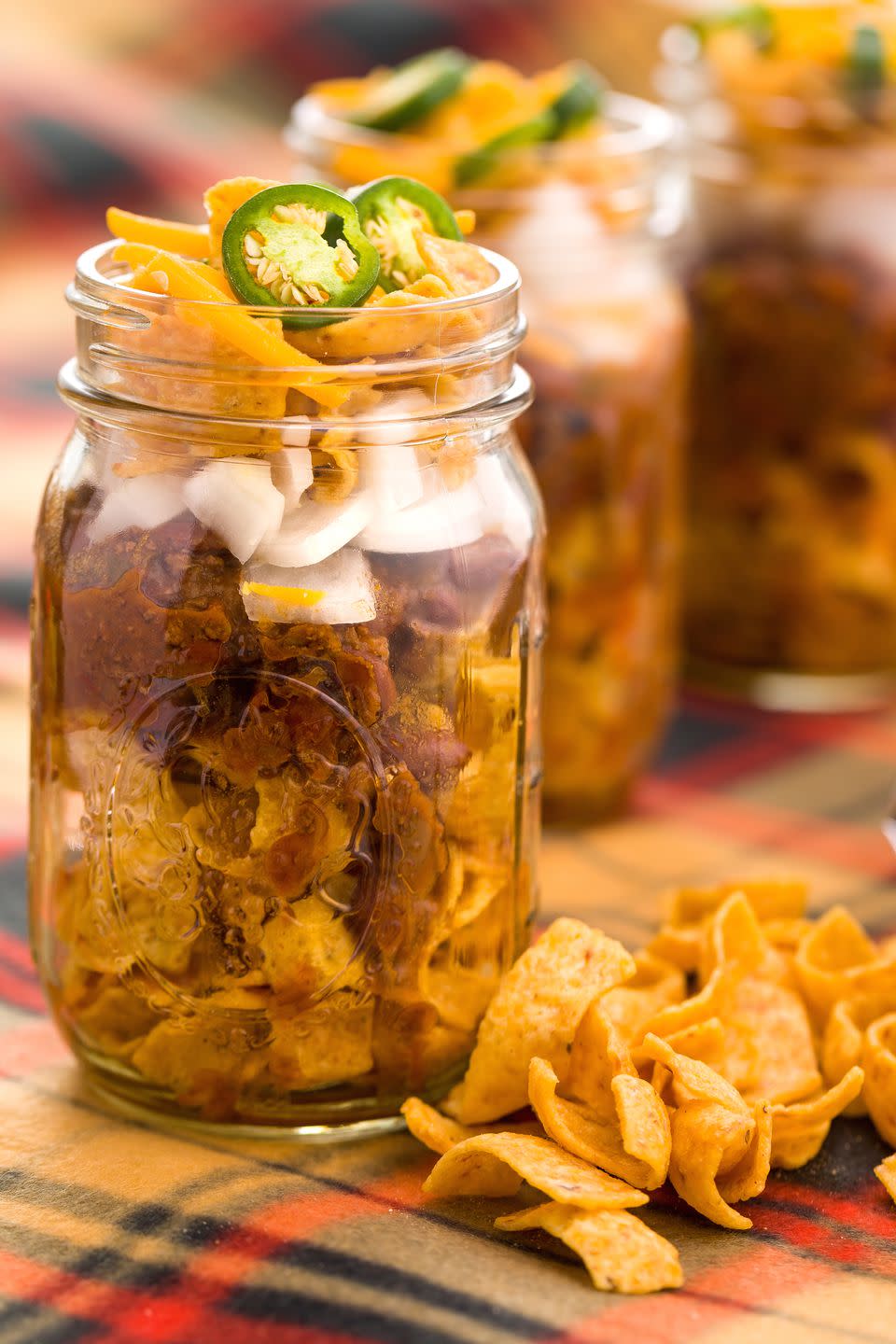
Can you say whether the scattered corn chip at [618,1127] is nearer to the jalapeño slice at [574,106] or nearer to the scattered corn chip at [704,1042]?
the scattered corn chip at [704,1042]

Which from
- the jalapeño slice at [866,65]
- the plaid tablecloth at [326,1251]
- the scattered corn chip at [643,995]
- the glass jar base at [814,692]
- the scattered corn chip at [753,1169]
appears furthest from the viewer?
A: the glass jar base at [814,692]

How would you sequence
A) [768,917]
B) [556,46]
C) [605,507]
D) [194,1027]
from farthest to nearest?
[556,46], [605,507], [768,917], [194,1027]

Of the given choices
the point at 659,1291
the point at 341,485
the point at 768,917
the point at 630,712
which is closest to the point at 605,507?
the point at 630,712

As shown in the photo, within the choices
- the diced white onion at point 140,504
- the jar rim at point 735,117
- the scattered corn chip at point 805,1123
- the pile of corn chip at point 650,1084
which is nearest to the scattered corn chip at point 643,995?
the pile of corn chip at point 650,1084

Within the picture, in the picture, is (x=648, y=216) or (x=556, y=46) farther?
(x=556, y=46)

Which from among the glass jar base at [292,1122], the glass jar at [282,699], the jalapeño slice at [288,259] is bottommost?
the glass jar base at [292,1122]

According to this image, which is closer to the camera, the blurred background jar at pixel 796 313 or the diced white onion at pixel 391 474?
the diced white onion at pixel 391 474

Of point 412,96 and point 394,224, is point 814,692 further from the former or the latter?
point 394,224

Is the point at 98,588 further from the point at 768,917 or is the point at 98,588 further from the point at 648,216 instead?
the point at 648,216
